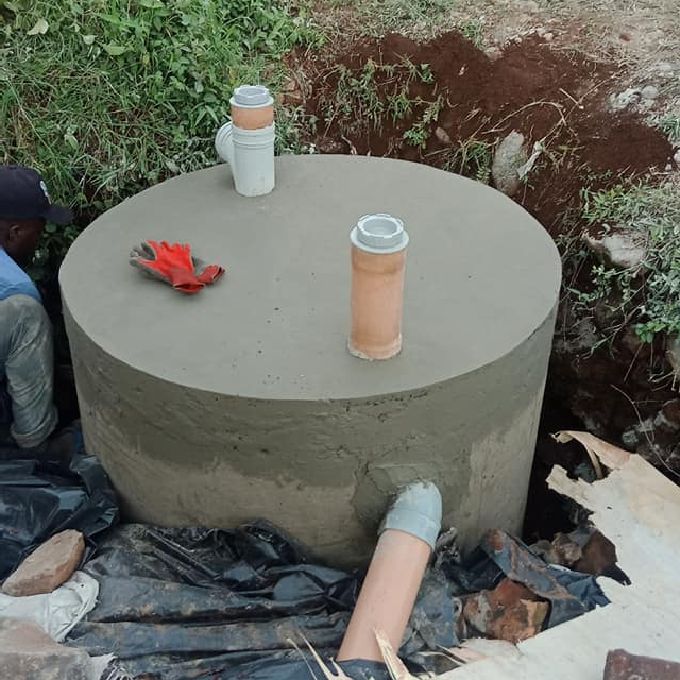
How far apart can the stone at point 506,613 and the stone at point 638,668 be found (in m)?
Result: 0.49

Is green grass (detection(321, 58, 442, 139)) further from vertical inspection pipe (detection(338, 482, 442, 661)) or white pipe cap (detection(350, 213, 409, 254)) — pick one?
vertical inspection pipe (detection(338, 482, 442, 661))

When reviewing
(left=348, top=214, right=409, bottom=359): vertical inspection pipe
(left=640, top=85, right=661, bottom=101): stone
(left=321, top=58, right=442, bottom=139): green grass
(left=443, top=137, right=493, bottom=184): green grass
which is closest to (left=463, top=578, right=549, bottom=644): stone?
(left=348, top=214, right=409, bottom=359): vertical inspection pipe

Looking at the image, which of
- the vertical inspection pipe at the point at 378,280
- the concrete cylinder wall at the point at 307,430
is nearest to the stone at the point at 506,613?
the concrete cylinder wall at the point at 307,430

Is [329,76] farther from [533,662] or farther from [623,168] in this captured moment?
A: [533,662]

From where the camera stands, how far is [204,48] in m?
4.65

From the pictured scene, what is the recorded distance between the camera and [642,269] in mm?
3896

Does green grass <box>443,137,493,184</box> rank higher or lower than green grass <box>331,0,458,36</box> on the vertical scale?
lower

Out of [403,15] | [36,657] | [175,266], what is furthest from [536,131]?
[36,657]

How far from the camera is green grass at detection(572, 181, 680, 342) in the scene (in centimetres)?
377

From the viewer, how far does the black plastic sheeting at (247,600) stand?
111 inches

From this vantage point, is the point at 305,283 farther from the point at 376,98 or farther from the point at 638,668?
the point at 376,98

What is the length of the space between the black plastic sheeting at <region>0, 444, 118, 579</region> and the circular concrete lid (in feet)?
2.23

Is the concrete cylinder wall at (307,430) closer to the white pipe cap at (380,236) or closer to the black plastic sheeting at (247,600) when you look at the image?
the black plastic sheeting at (247,600)

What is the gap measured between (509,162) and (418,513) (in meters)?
2.39
